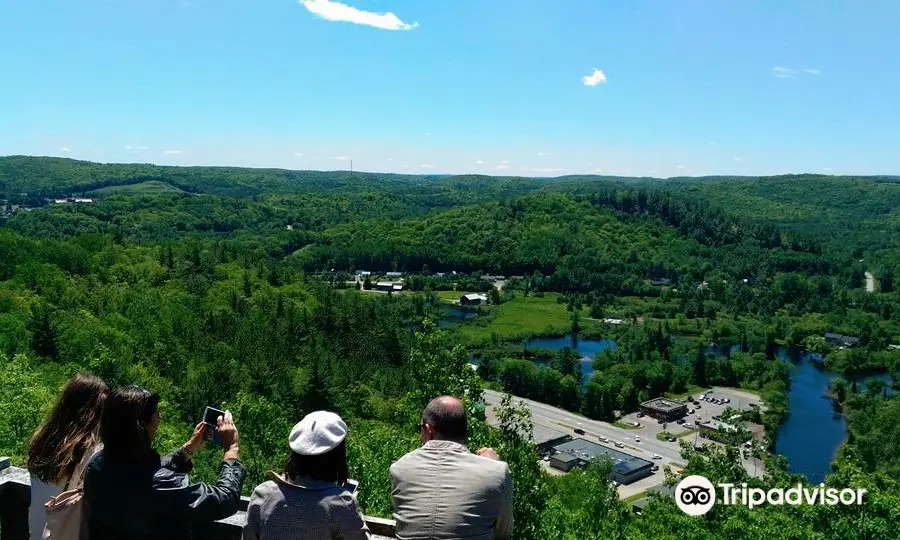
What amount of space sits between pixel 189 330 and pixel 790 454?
3701 centimetres

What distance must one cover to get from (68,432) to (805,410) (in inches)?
2288

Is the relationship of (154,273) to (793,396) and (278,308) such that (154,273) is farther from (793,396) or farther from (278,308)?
(793,396)

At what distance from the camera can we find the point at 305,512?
302 cm

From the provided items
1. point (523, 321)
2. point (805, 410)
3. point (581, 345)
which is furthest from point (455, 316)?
point (805, 410)

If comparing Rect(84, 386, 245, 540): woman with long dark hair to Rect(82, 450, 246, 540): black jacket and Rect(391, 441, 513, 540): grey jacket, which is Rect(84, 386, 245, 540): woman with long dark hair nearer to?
Rect(82, 450, 246, 540): black jacket

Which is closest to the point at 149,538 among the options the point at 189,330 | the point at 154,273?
the point at 189,330

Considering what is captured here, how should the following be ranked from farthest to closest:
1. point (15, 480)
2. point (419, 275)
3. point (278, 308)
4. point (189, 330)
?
1. point (419, 275)
2. point (278, 308)
3. point (189, 330)
4. point (15, 480)

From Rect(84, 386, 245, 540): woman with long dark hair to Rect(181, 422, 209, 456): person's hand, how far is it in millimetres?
242

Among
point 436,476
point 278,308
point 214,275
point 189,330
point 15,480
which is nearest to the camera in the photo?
point 436,476

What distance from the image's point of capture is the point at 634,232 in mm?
136000

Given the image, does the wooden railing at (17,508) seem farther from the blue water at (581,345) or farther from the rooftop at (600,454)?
the blue water at (581,345)

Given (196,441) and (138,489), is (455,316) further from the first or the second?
(138,489)

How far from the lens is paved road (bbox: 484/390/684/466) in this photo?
4319cm

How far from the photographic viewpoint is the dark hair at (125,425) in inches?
124
